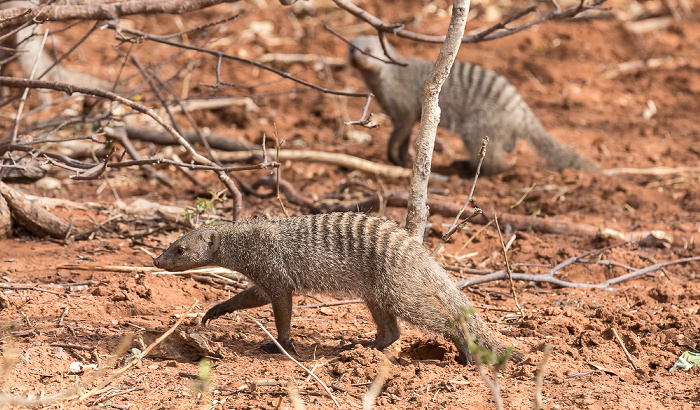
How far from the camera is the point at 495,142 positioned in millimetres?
7051

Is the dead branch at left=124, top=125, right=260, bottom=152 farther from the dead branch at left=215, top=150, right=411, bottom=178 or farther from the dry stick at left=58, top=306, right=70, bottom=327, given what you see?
the dry stick at left=58, top=306, right=70, bottom=327

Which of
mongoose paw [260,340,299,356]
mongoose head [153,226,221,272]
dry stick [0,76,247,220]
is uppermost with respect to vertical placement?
dry stick [0,76,247,220]

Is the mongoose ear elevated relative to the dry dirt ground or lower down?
elevated

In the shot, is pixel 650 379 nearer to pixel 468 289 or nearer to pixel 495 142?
pixel 468 289

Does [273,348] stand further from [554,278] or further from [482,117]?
[482,117]

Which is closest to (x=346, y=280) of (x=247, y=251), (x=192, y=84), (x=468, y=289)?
(x=247, y=251)

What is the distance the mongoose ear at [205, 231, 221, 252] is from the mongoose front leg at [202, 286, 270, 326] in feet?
0.94

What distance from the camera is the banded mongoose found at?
3449 millimetres

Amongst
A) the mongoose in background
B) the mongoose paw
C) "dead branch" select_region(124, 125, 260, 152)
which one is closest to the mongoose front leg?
the mongoose paw

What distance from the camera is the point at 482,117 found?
707cm

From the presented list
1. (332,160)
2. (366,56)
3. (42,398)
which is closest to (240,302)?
(42,398)

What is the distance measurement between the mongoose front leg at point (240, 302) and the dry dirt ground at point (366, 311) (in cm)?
11

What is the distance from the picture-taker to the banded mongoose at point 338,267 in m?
3.45

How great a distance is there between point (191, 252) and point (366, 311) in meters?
1.07
